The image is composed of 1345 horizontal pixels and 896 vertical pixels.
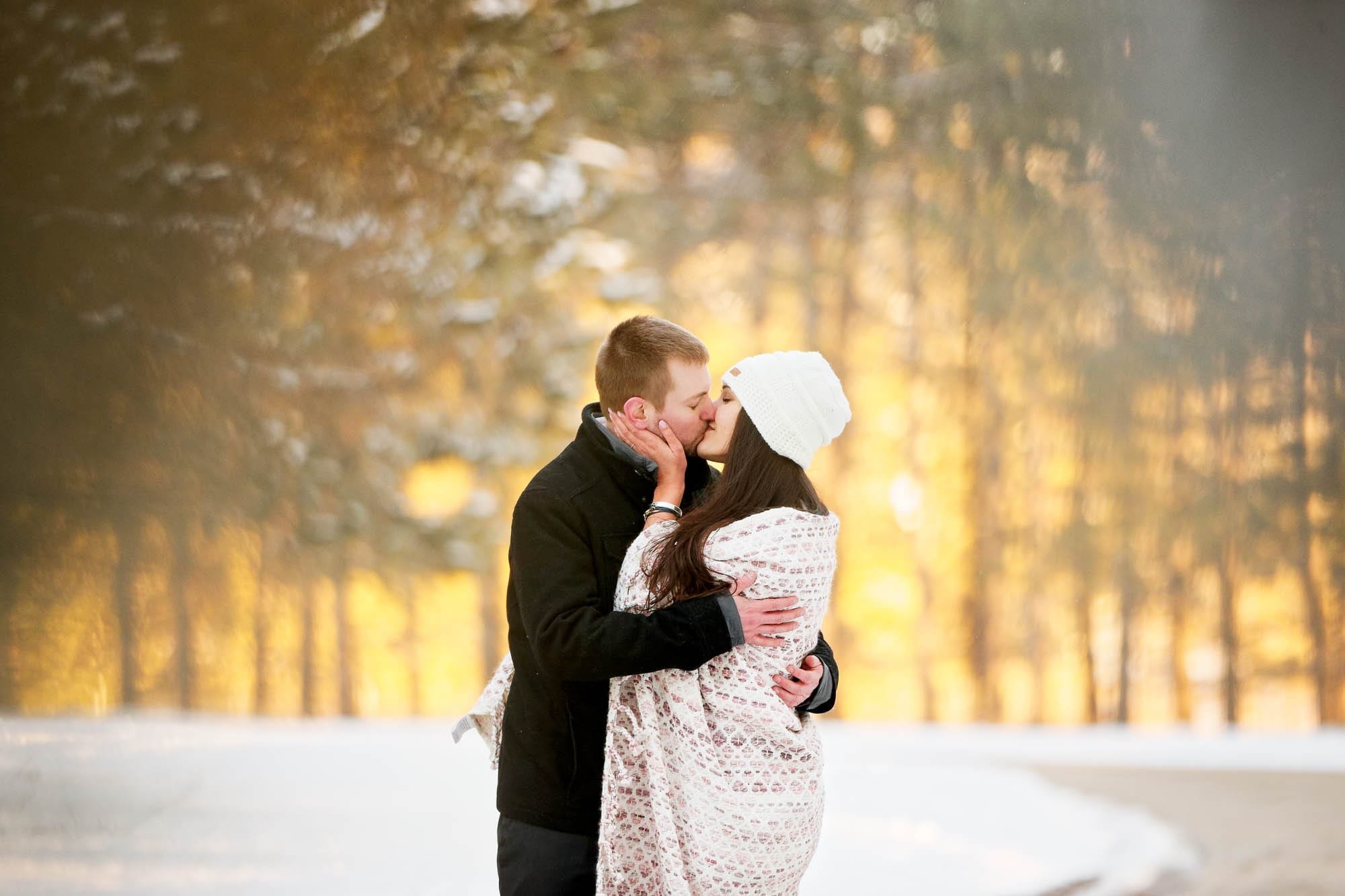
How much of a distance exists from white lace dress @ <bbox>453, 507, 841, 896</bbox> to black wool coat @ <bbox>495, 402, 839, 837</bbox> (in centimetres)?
5

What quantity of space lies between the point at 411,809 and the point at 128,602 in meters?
1.26

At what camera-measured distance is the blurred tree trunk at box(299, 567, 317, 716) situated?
4164mm

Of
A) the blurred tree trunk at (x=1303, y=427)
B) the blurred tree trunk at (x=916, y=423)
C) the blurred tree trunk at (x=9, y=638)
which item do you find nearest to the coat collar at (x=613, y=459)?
the blurred tree trunk at (x=916, y=423)

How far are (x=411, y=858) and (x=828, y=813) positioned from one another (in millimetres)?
1256

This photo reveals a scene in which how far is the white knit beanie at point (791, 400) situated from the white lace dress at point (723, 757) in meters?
0.09

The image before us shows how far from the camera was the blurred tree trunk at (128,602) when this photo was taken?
161 inches

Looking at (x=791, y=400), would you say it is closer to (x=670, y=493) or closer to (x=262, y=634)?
(x=670, y=493)

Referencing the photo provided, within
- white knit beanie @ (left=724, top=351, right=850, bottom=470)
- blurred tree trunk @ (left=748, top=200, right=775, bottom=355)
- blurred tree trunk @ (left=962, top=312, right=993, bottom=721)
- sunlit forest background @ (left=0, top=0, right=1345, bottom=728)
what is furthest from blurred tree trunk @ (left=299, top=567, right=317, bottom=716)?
white knit beanie @ (left=724, top=351, right=850, bottom=470)

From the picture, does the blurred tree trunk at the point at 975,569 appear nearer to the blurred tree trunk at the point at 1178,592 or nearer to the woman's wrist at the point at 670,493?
the blurred tree trunk at the point at 1178,592

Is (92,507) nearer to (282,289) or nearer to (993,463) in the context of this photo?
(282,289)

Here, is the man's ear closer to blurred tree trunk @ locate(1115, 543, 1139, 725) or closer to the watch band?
the watch band

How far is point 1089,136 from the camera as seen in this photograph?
425 cm

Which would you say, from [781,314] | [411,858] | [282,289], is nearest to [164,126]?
[282,289]

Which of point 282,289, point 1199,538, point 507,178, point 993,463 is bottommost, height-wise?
point 1199,538
